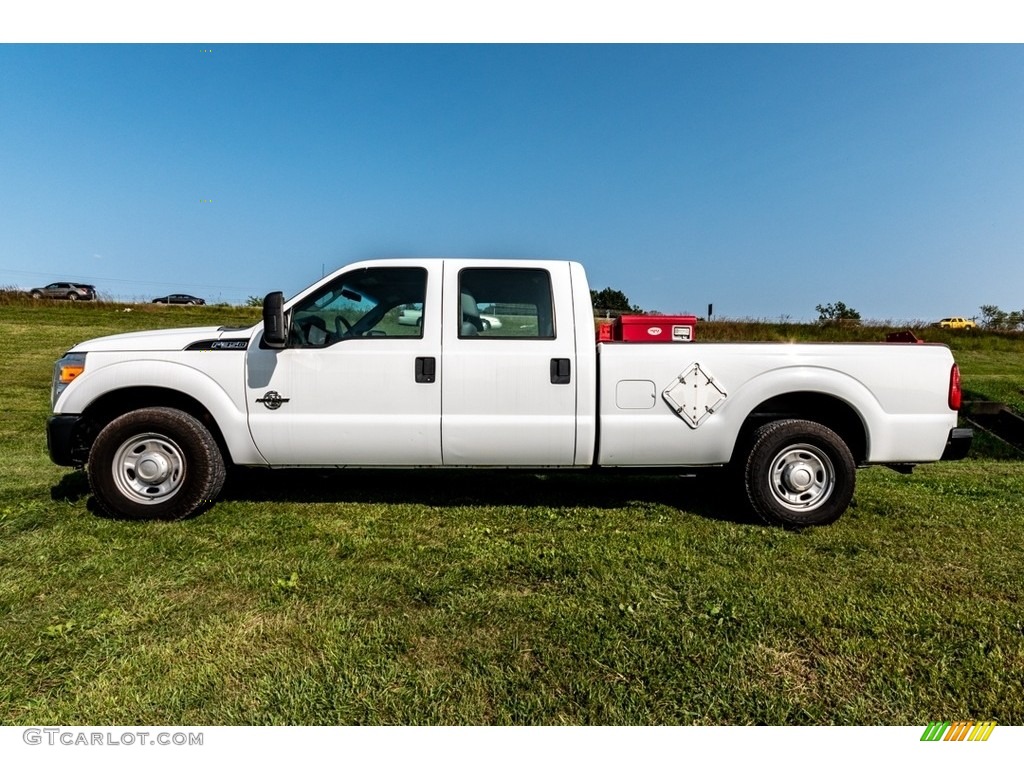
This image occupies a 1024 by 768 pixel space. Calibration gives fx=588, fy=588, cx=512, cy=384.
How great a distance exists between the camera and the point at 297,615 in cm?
283

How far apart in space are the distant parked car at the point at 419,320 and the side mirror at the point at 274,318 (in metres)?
0.79

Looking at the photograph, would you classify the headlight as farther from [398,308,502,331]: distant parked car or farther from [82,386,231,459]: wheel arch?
[398,308,502,331]: distant parked car

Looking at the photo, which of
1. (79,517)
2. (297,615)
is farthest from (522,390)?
(79,517)

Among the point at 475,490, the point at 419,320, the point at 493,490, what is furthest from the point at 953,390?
the point at 419,320

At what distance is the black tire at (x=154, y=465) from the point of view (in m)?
4.07

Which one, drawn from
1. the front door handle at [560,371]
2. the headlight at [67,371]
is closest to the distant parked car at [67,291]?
the headlight at [67,371]

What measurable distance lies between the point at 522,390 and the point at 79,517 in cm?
325

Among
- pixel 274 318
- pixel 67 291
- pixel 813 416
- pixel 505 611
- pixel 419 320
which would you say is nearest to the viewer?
pixel 505 611

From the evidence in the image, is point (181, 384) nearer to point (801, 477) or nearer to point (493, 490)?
point (493, 490)

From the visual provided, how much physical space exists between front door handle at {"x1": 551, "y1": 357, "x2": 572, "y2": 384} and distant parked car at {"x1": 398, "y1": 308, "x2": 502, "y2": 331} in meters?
0.50

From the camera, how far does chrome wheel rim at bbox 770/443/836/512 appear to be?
414 centimetres

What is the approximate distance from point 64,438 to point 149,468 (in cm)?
63

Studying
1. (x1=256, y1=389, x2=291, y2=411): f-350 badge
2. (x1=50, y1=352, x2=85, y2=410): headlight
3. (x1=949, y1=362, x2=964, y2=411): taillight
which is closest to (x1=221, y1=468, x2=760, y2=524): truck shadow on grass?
(x1=256, y1=389, x2=291, y2=411): f-350 badge

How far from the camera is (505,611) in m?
2.88
